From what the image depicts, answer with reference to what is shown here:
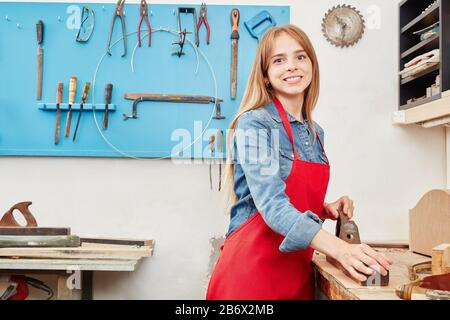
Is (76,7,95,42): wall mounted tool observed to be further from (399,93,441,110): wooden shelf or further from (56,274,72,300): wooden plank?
(399,93,441,110): wooden shelf

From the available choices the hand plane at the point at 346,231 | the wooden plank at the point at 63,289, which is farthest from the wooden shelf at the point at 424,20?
the wooden plank at the point at 63,289

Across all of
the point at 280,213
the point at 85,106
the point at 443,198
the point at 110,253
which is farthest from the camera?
the point at 85,106

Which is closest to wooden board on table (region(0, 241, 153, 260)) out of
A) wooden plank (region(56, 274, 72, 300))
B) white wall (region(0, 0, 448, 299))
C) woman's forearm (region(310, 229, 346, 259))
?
wooden plank (region(56, 274, 72, 300))

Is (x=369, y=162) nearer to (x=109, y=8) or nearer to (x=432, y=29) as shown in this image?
(x=432, y=29)

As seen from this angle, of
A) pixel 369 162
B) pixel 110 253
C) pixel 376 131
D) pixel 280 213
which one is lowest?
pixel 110 253

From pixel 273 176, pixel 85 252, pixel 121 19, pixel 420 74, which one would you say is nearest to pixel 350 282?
pixel 273 176

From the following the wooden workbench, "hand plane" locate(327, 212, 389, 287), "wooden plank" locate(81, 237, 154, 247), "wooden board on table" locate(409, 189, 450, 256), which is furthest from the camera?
"wooden plank" locate(81, 237, 154, 247)

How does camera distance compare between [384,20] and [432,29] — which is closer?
[432,29]

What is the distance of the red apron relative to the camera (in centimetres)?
137

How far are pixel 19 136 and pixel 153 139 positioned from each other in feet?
2.39

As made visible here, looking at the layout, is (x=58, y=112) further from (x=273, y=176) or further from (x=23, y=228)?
(x=273, y=176)

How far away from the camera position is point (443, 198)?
1.74 metres

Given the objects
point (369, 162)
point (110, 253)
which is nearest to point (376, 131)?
point (369, 162)
